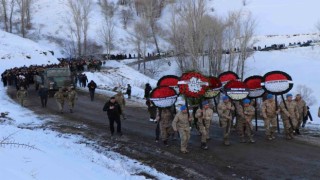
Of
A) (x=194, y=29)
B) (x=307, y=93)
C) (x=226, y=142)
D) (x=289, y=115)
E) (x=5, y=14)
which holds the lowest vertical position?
(x=226, y=142)

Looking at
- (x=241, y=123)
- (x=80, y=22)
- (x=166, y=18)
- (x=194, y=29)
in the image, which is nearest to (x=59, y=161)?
(x=241, y=123)

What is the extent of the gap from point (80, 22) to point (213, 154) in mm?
58365

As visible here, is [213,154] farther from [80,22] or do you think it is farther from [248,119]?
[80,22]

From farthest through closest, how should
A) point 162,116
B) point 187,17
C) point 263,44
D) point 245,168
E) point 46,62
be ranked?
point 263,44, point 46,62, point 187,17, point 162,116, point 245,168

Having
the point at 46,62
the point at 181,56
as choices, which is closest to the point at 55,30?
the point at 46,62

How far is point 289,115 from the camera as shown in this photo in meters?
14.1

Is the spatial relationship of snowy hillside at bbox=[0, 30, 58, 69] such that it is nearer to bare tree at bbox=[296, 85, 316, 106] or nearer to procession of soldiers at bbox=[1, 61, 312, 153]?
bare tree at bbox=[296, 85, 316, 106]

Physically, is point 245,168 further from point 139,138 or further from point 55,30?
point 55,30

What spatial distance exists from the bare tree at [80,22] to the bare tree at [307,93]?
35.0 metres

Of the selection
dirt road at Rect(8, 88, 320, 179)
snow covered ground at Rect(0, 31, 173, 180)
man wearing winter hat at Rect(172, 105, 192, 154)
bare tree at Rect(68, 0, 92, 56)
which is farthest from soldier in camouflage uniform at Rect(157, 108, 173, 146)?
bare tree at Rect(68, 0, 92, 56)

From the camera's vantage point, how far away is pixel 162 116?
1408 centimetres

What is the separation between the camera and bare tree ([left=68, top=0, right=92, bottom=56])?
219ft

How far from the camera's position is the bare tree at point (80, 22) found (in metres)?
66.6

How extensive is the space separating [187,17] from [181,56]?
456 centimetres
